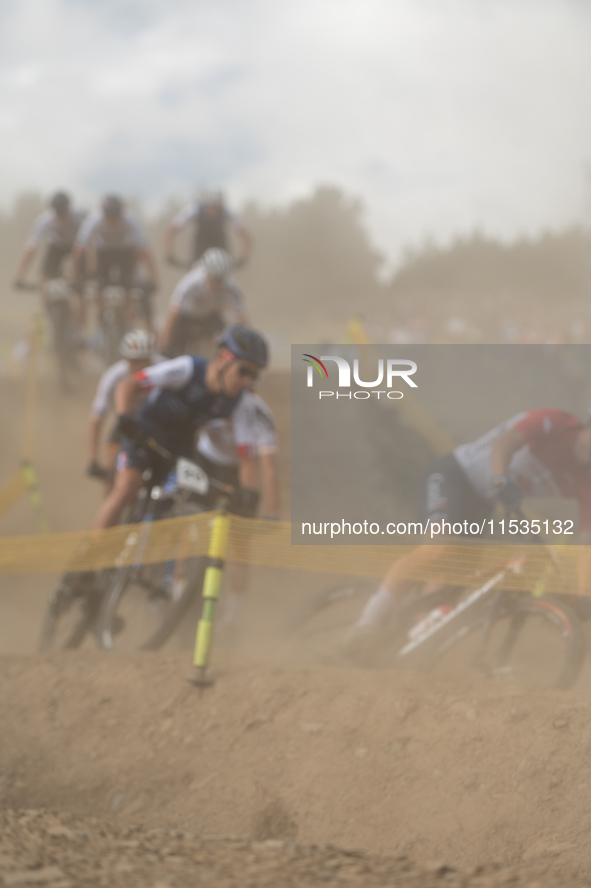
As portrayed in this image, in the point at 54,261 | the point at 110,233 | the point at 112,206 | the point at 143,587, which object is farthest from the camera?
the point at 54,261

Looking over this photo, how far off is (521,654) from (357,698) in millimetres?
1484

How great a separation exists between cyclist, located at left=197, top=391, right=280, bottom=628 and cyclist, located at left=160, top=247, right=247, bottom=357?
2.02 metres

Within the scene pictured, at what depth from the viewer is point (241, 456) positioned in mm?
6027

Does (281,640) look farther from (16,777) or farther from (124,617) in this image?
(16,777)

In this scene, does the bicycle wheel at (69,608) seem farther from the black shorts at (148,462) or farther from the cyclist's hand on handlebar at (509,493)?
the cyclist's hand on handlebar at (509,493)

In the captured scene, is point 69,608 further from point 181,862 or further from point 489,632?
point 181,862

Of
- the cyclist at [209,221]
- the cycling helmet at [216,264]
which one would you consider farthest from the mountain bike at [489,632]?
the cyclist at [209,221]

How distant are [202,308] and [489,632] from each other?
5.44m

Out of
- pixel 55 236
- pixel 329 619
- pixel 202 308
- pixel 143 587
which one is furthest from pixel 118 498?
pixel 55 236

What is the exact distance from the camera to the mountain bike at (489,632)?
4238 mm

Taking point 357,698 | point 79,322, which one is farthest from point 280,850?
point 79,322

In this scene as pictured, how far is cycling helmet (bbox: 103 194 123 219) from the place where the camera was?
9.36m

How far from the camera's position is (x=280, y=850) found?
2777 mm

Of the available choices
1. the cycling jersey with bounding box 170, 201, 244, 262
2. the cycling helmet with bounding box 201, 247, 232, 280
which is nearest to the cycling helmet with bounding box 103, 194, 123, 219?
the cycling jersey with bounding box 170, 201, 244, 262
